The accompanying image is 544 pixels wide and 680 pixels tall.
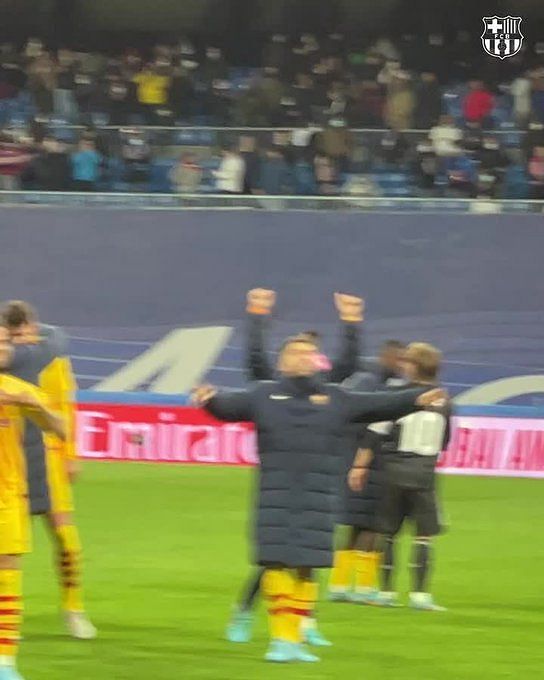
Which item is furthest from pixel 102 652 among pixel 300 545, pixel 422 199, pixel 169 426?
pixel 422 199

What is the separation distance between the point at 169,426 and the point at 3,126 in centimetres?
616

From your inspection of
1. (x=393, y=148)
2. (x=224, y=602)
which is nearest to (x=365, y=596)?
(x=224, y=602)

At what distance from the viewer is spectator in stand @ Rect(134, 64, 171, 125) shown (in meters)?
23.5

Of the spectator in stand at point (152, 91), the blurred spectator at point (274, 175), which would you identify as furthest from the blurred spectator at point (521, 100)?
the spectator in stand at point (152, 91)

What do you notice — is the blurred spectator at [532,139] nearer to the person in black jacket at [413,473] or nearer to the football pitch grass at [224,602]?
the football pitch grass at [224,602]

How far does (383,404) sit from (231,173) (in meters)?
14.2

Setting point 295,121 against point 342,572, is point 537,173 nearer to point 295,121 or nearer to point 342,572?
point 295,121

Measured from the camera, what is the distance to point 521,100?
23.1m

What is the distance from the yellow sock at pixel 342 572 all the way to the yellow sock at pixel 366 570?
55mm

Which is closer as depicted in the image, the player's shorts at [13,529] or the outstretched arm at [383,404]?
the player's shorts at [13,529]

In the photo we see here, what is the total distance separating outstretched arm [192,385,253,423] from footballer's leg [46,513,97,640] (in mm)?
1253

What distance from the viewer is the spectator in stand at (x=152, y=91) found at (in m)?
23.5

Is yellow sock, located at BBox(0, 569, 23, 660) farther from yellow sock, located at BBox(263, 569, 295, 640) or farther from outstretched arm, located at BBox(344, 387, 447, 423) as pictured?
outstretched arm, located at BBox(344, 387, 447, 423)

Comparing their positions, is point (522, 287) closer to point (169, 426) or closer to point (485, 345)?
point (485, 345)
